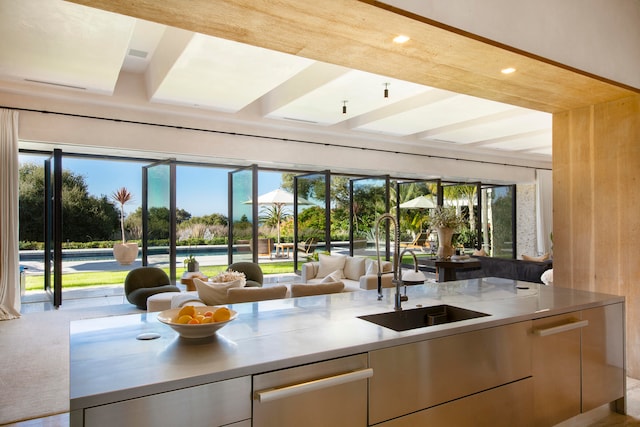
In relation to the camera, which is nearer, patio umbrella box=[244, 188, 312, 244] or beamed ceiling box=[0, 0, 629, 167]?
beamed ceiling box=[0, 0, 629, 167]

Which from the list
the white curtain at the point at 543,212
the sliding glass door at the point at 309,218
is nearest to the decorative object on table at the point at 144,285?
the sliding glass door at the point at 309,218

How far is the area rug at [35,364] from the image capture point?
3.04m

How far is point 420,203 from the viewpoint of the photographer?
9930mm

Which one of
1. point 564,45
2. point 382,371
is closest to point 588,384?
point 382,371

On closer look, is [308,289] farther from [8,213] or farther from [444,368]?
[8,213]

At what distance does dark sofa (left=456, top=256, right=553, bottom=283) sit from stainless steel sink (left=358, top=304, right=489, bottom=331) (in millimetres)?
4116

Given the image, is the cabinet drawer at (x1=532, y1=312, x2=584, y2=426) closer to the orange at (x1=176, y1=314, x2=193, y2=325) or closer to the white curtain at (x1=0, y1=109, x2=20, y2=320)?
the orange at (x1=176, y1=314, x2=193, y2=325)

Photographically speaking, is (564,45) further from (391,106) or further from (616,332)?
(391,106)

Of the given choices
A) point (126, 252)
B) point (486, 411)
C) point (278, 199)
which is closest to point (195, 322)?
point (486, 411)

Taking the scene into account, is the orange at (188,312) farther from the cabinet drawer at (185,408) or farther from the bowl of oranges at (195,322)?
the cabinet drawer at (185,408)

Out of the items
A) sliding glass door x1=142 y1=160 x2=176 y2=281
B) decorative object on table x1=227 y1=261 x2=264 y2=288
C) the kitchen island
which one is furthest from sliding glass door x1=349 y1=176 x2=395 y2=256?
the kitchen island

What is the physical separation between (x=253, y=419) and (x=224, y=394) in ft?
0.48

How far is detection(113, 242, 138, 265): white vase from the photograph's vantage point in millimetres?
7496

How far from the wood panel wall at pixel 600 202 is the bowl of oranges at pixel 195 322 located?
10.6ft
